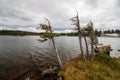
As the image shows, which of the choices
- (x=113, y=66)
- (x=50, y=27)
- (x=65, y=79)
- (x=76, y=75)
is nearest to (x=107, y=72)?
(x=113, y=66)

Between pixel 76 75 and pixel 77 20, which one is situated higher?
pixel 77 20

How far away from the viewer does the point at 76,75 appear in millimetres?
18078

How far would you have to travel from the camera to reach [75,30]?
2377 centimetres

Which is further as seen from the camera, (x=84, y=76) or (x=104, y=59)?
(x=104, y=59)

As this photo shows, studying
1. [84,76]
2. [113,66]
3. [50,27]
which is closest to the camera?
[84,76]

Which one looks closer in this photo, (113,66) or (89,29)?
(113,66)

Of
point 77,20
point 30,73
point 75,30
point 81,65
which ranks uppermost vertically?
point 77,20

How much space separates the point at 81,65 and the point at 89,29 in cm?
865

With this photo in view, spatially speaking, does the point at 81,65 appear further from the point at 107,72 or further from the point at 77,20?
the point at 77,20

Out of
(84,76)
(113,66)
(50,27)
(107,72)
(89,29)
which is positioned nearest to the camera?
(84,76)

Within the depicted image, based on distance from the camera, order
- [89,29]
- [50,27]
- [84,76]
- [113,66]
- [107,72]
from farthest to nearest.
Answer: [89,29] → [50,27] → [113,66] → [107,72] → [84,76]

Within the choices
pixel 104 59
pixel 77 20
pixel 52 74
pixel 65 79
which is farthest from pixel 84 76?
pixel 77 20

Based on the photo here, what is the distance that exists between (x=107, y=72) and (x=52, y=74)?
32.2 feet

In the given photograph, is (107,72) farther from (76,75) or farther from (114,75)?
(76,75)
